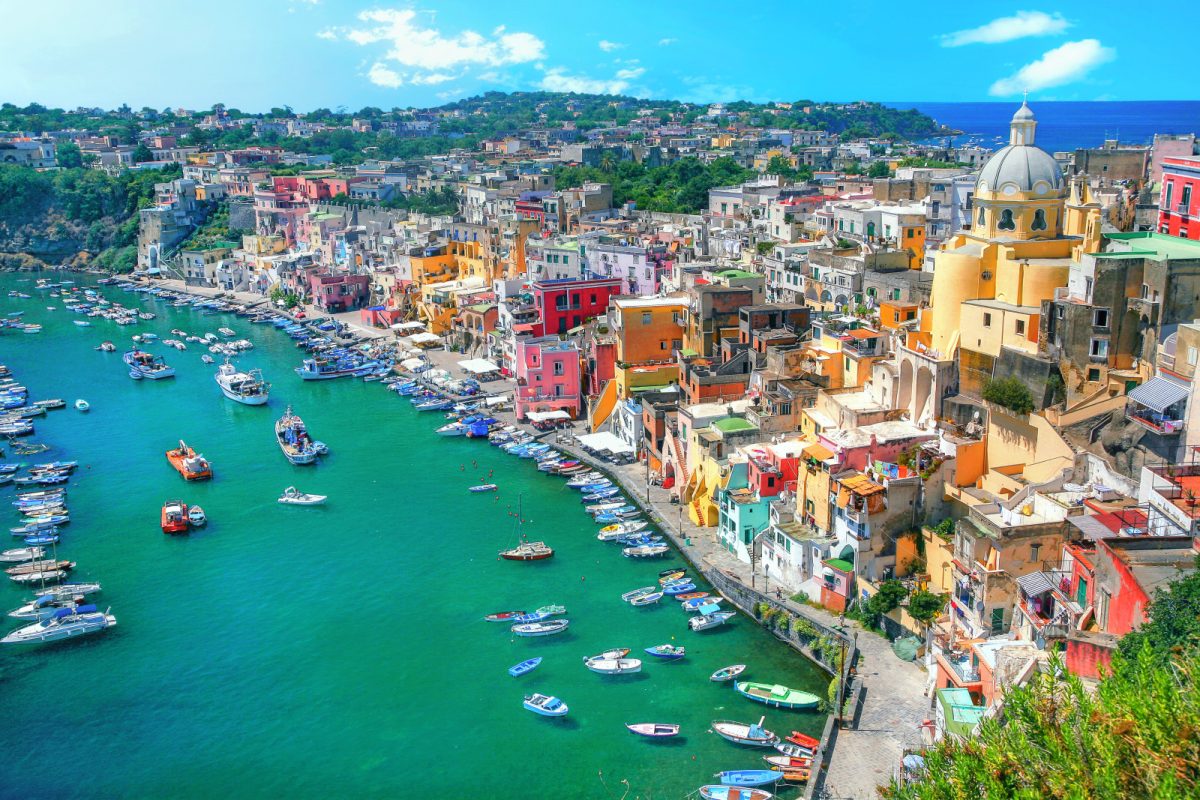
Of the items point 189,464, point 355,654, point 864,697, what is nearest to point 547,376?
point 189,464

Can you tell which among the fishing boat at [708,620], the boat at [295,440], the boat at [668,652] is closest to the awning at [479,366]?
the boat at [295,440]

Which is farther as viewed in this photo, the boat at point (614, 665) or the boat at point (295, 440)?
the boat at point (295, 440)

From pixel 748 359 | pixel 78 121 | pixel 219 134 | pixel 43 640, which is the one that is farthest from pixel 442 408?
pixel 78 121

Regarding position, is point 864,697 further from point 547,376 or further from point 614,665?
point 547,376

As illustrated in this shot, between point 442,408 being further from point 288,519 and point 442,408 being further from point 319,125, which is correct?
point 319,125

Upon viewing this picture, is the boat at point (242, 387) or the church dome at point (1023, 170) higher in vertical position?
the church dome at point (1023, 170)

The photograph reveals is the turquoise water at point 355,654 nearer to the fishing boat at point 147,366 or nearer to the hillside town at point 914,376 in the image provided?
the hillside town at point 914,376
